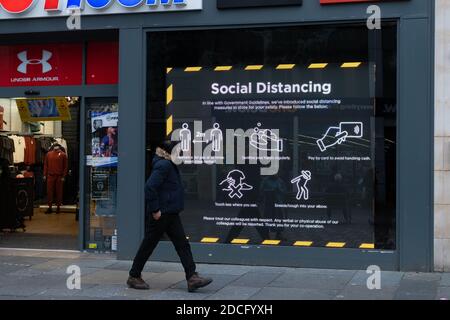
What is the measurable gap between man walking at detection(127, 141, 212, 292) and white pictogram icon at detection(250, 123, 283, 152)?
6.07ft

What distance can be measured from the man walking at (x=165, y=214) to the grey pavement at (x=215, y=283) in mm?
204

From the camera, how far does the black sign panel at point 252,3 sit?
8438 mm

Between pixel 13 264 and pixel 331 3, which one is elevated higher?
pixel 331 3

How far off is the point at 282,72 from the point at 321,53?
599 mm

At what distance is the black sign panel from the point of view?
332 inches

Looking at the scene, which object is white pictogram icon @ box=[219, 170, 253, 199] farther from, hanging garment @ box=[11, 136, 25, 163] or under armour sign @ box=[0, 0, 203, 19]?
hanging garment @ box=[11, 136, 25, 163]

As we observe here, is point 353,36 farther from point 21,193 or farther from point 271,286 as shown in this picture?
point 21,193

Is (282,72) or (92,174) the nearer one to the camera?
(282,72)

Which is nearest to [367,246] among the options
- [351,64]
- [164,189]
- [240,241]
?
[240,241]

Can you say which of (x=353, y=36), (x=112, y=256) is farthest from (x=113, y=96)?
(x=353, y=36)

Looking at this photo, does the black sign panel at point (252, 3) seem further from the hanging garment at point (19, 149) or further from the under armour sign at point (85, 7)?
the hanging garment at point (19, 149)

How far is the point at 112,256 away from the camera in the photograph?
31.0 feet

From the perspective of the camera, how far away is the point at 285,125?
28.3 feet

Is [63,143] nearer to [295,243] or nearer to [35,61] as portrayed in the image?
[35,61]
